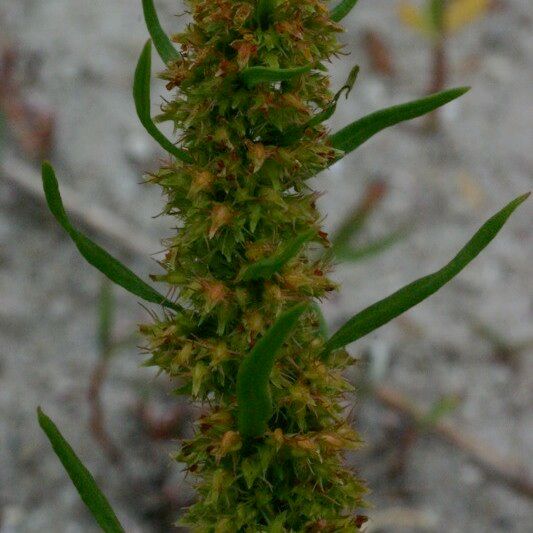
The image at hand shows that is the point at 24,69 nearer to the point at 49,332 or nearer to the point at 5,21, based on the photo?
the point at 5,21

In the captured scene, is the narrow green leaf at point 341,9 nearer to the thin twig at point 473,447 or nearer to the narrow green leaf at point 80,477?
the narrow green leaf at point 80,477

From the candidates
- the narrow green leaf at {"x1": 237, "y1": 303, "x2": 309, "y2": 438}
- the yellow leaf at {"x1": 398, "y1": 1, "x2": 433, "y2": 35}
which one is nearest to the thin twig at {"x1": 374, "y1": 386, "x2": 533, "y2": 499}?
the yellow leaf at {"x1": 398, "y1": 1, "x2": 433, "y2": 35}

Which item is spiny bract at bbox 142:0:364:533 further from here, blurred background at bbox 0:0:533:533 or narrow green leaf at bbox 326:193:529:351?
blurred background at bbox 0:0:533:533

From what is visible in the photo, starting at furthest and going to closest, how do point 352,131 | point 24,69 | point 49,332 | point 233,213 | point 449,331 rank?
point 24,69 < point 449,331 < point 49,332 < point 352,131 < point 233,213

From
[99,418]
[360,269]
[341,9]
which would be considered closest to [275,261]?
[341,9]

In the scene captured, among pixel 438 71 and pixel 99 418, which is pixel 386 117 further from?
pixel 438 71

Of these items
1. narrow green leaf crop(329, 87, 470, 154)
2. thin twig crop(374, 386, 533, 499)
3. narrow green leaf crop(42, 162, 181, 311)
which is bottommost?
narrow green leaf crop(42, 162, 181, 311)

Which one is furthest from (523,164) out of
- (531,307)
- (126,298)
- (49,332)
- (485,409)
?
(49,332)
